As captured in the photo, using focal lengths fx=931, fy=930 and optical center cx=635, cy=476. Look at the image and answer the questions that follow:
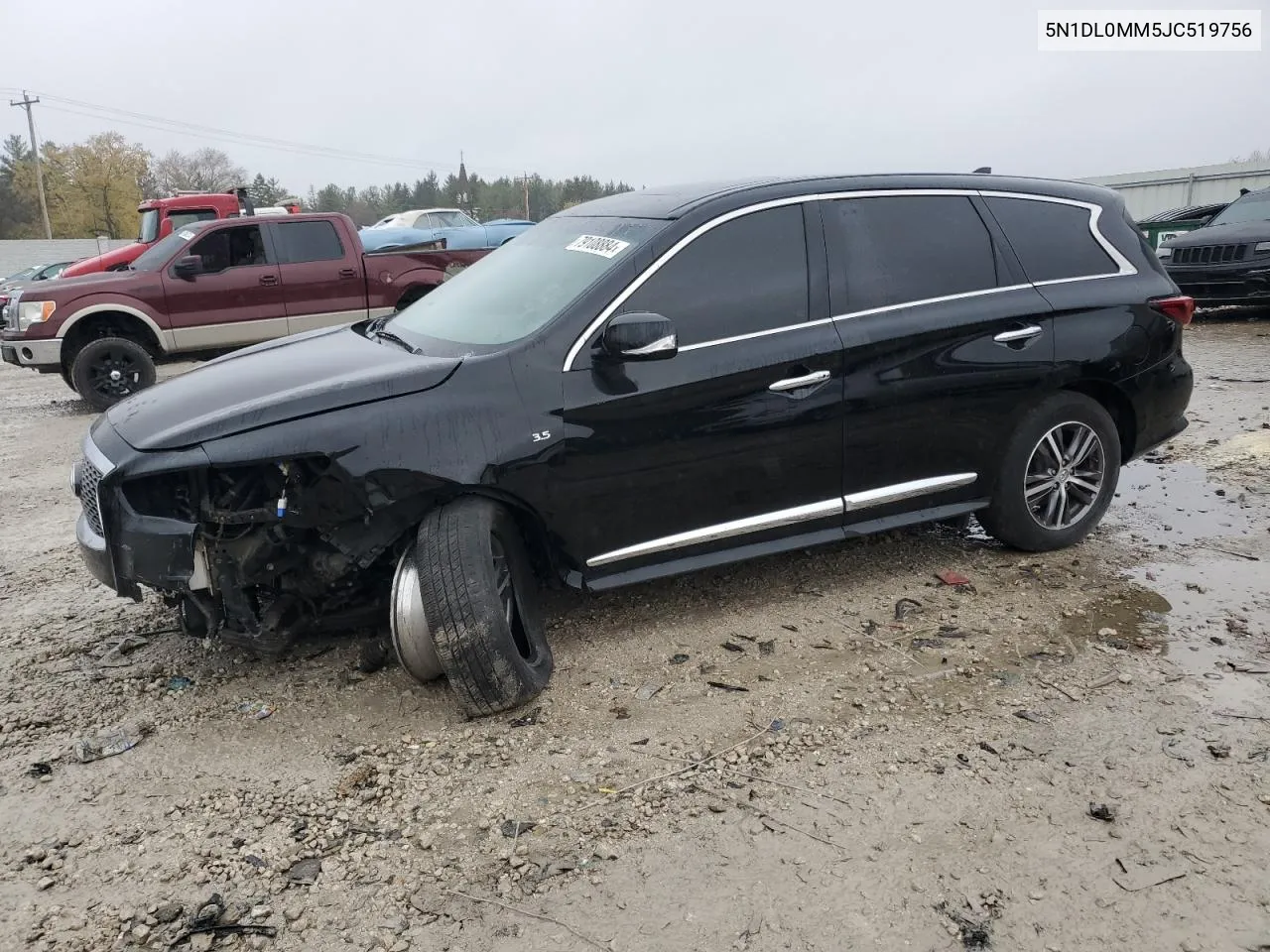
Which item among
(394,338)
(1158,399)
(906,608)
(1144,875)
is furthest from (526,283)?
(1158,399)

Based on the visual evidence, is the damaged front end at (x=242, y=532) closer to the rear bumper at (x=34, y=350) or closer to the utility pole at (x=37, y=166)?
the rear bumper at (x=34, y=350)

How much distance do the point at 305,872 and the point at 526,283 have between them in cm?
248

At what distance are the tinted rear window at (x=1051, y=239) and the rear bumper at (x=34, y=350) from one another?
30.6ft

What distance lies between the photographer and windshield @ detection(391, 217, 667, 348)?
3.73 meters

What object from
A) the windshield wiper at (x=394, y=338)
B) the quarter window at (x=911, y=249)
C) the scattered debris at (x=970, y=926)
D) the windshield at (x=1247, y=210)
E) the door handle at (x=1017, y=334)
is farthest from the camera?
the windshield at (x=1247, y=210)

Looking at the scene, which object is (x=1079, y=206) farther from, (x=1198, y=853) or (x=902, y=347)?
(x=1198, y=853)

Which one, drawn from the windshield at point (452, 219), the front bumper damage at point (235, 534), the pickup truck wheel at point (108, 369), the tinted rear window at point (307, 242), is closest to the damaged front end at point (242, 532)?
the front bumper damage at point (235, 534)

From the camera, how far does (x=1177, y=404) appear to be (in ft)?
15.5

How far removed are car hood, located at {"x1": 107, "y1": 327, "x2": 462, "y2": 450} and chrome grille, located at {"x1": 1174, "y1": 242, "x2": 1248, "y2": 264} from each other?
471 inches

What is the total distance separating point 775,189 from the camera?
3.99m

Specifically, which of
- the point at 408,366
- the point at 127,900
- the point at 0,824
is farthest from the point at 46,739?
the point at 408,366

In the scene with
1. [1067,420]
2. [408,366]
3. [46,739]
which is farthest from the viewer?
[1067,420]

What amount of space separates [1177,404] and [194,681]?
477 cm

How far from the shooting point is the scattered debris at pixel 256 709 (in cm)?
339
